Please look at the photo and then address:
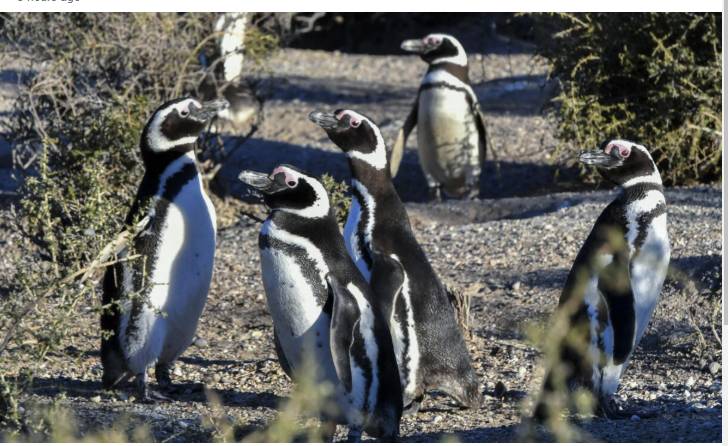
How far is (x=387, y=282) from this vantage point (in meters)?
4.57

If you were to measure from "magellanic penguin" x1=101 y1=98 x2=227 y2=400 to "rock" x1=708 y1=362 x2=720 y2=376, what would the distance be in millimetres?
1992

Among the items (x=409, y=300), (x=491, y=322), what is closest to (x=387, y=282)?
(x=409, y=300)

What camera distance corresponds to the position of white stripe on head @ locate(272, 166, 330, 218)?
14.0 feet

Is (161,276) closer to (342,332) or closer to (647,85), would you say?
(342,332)

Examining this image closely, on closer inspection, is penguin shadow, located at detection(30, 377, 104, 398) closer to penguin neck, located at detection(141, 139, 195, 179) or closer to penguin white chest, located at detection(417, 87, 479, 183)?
penguin neck, located at detection(141, 139, 195, 179)

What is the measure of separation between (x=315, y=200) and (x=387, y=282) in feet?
1.56

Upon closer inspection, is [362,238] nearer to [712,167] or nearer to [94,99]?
[94,99]

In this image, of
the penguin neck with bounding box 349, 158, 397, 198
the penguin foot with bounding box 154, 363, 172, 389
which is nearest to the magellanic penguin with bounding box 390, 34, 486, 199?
the penguin neck with bounding box 349, 158, 397, 198

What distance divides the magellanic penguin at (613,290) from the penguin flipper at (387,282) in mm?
585

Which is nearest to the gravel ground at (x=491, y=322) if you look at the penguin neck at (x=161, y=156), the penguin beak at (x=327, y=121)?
the penguin neck at (x=161, y=156)

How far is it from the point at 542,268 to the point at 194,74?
8.10ft

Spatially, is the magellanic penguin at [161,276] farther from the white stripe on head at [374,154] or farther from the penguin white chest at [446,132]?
the penguin white chest at [446,132]

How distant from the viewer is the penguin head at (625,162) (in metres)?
4.78

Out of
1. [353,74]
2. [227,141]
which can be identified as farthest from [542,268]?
[353,74]
